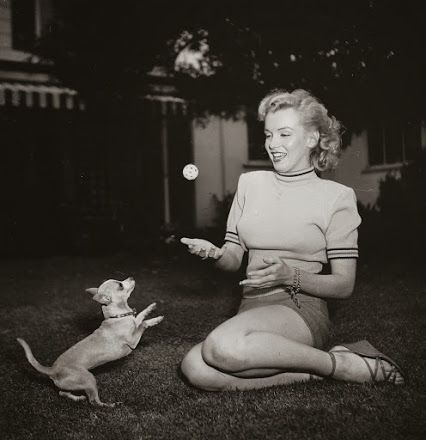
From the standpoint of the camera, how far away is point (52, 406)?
3043 millimetres

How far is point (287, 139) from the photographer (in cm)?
318

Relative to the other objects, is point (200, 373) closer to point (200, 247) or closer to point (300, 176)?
point (200, 247)

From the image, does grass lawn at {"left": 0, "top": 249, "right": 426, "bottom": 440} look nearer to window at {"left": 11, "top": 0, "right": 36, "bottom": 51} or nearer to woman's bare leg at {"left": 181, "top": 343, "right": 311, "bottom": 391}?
woman's bare leg at {"left": 181, "top": 343, "right": 311, "bottom": 391}

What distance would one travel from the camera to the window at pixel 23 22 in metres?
12.4

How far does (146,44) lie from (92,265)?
173 inches

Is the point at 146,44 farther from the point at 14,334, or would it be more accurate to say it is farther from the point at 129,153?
the point at 14,334

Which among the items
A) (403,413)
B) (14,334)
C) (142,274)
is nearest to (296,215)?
(403,413)

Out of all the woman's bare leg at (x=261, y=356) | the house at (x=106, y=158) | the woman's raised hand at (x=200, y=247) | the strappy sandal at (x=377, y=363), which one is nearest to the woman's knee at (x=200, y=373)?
the woman's bare leg at (x=261, y=356)

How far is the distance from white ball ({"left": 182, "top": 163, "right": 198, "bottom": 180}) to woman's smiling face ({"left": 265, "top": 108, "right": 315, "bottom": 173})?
9.96 metres

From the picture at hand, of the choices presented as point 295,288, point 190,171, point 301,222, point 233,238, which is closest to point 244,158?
point 190,171

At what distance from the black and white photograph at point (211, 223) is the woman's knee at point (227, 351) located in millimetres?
12

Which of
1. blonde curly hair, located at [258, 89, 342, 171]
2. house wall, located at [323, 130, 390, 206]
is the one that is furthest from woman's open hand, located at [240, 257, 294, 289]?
house wall, located at [323, 130, 390, 206]

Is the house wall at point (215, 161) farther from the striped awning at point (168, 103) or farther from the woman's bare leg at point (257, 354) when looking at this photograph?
the woman's bare leg at point (257, 354)

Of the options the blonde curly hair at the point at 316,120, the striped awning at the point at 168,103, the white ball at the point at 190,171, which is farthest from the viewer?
the white ball at the point at 190,171
